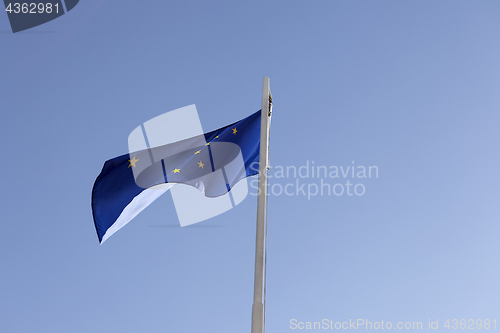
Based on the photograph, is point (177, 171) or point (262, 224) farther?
point (177, 171)

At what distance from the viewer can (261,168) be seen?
38.2 feet

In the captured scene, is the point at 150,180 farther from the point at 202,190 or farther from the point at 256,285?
the point at 256,285

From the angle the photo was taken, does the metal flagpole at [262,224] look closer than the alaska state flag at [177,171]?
Yes

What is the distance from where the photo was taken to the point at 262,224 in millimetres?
11086

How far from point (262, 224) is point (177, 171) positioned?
365cm

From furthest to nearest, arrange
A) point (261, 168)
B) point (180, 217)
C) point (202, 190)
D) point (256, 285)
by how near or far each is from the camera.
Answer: point (180, 217) < point (202, 190) < point (261, 168) < point (256, 285)

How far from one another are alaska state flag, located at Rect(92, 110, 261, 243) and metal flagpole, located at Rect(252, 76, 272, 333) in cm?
123

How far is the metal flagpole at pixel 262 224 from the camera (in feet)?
33.2

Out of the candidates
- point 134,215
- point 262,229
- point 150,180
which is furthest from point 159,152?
point 262,229

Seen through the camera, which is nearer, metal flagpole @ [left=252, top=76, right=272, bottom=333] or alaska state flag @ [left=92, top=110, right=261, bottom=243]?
metal flagpole @ [left=252, top=76, right=272, bottom=333]

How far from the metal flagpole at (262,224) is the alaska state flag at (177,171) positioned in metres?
1.23

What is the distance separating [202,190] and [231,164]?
104 centimetres

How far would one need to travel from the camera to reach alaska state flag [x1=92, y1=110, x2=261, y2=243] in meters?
13.6

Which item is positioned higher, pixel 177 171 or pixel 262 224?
pixel 177 171
